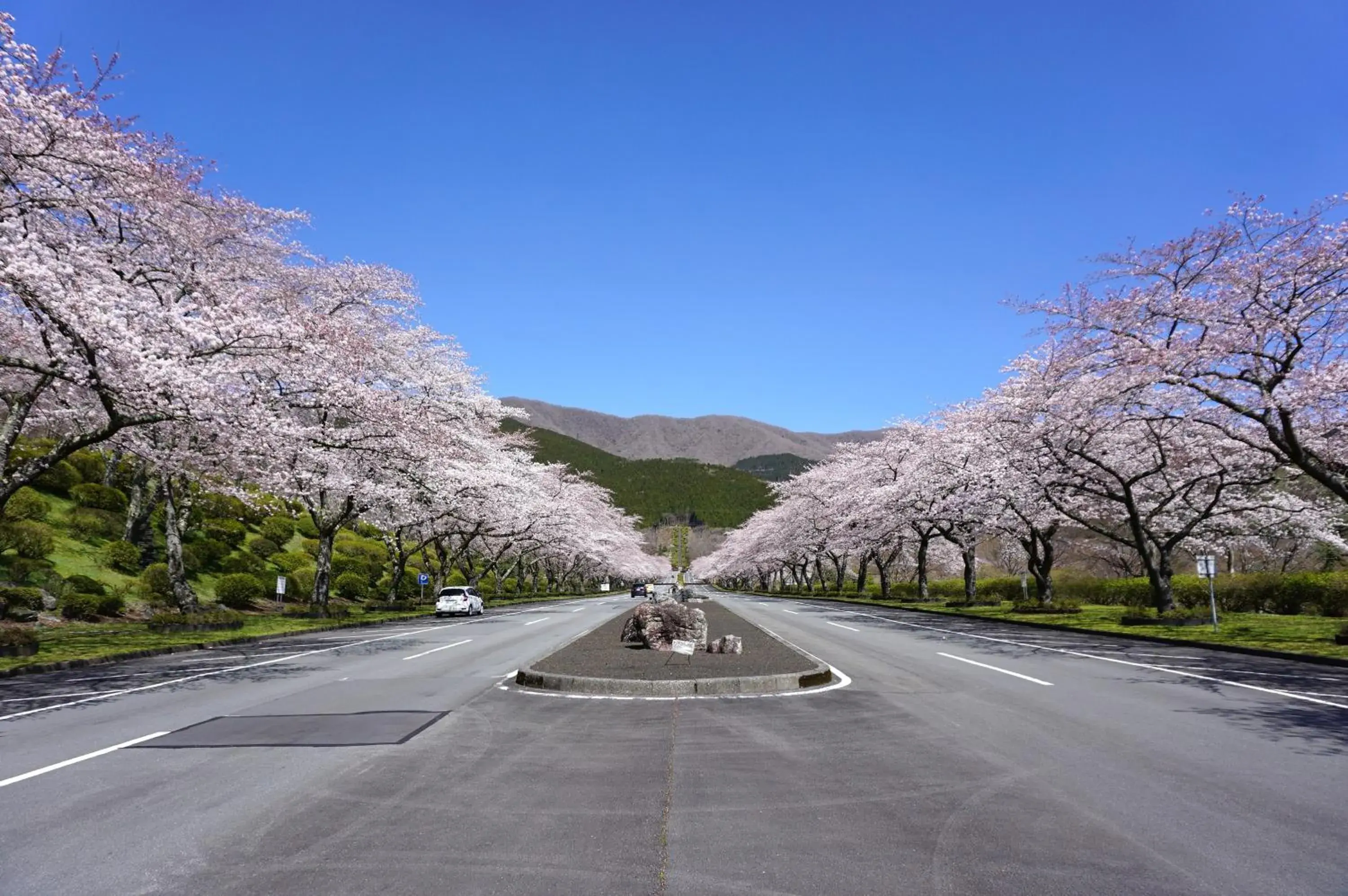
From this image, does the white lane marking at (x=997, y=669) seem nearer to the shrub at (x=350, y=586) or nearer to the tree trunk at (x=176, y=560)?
the tree trunk at (x=176, y=560)

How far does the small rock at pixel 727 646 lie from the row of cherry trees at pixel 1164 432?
11.0m

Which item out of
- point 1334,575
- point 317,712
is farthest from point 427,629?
point 1334,575

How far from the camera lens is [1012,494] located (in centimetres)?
2786

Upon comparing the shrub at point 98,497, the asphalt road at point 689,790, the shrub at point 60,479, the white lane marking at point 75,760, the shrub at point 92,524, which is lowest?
the white lane marking at point 75,760

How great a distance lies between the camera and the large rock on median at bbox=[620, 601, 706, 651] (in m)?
16.4

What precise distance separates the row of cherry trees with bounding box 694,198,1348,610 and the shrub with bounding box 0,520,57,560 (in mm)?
33648

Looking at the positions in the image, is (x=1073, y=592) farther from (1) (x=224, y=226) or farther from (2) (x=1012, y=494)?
(1) (x=224, y=226)

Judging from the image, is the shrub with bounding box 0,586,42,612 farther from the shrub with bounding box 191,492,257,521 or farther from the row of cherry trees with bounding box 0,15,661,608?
the shrub with bounding box 191,492,257,521

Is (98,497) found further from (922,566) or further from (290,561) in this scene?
(922,566)

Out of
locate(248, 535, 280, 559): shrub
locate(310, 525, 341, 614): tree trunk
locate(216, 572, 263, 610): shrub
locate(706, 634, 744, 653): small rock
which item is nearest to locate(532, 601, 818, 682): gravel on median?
locate(706, 634, 744, 653): small rock

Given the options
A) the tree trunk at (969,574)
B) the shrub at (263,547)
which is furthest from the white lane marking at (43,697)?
the tree trunk at (969,574)

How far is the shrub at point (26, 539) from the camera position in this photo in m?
27.2

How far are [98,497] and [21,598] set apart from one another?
48.3 ft

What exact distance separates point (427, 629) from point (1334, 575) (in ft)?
101
